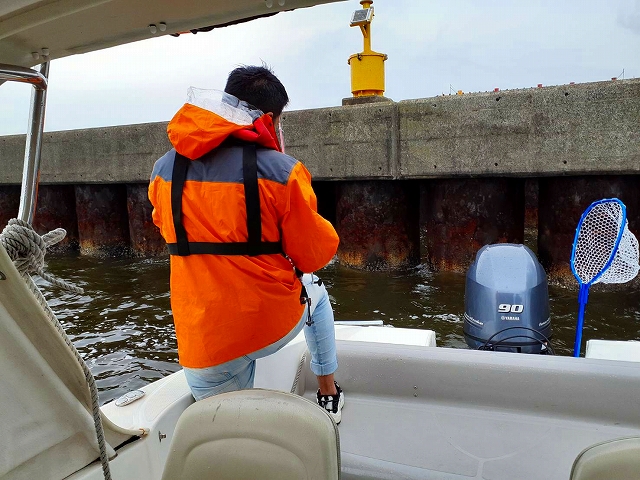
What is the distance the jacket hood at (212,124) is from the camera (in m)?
1.69

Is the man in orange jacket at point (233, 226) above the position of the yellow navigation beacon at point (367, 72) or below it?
below

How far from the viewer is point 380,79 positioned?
313 inches

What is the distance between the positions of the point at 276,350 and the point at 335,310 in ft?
13.8

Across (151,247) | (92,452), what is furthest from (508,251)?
(151,247)

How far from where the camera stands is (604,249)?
124 inches

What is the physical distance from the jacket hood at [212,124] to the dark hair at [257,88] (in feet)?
0.27

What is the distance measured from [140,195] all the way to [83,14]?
27.1 feet

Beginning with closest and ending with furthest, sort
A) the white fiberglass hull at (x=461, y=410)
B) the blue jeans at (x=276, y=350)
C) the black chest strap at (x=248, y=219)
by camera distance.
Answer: the black chest strap at (x=248, y=219)
the blue jeans at (x=276, y=350)
the white fiberglass hull at (x=461, y=410)

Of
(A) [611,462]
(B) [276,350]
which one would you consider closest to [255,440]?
(B) [276,350]

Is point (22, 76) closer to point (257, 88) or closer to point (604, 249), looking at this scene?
point (257, 88)

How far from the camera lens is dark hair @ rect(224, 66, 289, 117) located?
1879 mm

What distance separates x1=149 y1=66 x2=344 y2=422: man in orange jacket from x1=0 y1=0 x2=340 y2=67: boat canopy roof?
44 centimetres

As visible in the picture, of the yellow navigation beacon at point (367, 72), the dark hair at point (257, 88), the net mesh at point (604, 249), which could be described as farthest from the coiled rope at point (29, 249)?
the yellow navigation beacon at point (367, 72)

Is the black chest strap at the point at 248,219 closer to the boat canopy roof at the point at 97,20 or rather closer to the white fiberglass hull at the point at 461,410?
the boat canopy roof at the point at 97,20
